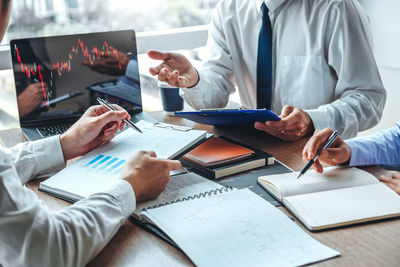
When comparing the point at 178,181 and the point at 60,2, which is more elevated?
the point at 60,2

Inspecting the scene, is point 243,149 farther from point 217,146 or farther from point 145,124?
point 145,124

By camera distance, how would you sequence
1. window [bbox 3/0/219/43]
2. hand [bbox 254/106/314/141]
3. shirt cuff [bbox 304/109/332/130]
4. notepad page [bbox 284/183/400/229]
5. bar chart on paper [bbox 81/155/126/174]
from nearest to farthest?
notepad page [bbox 284/183/400/229], bar chart on paper [bbox 81/155/126/174], hand [bbox 254/106/314/141], shirt cuff [bbox 304/109/332/130], window [bbox 3/0/219/43]

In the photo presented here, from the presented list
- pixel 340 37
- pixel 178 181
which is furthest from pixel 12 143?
pixel 340 37

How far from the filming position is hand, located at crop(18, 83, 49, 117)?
1558mm

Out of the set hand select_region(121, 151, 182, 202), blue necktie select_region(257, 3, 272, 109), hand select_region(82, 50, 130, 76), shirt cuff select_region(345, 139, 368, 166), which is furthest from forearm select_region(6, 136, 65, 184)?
blue necktie select_region(257, 3, 272, 109)

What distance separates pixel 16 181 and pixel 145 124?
663mm

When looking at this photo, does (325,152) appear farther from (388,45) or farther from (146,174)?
(388,45)

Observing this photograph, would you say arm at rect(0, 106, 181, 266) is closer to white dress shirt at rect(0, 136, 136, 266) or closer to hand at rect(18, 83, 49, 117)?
white dress shirt at rect(0, 136, 136, 266)

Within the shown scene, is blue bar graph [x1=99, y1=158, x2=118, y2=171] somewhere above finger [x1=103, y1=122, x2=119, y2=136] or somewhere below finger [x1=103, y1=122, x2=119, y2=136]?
below

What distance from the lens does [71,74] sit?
1615 millimetres

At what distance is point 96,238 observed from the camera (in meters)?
0.79

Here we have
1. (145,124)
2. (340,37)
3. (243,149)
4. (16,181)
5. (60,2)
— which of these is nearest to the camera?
(16,181)

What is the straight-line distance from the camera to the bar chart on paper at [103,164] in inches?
43.4

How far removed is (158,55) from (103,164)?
62 cm
